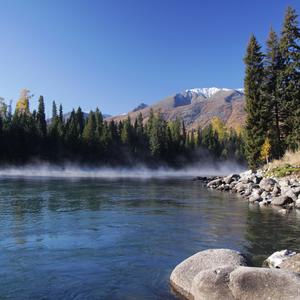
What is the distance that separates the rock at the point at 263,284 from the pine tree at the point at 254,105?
41.2 meters

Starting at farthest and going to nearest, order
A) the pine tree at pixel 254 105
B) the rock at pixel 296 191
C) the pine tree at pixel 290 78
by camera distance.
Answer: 1. the pine tree at pixel 254 105
2. the pine tree at pixel 290 78
3. the rock at pixel 296 191

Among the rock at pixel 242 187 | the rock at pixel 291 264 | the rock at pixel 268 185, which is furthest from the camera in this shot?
the rock at pixel 242 187

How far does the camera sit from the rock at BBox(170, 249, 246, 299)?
367 inches

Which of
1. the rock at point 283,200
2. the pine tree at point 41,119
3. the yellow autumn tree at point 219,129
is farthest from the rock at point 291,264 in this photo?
the yellow autumn tree at point 219,129

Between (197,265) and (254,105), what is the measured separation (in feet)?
135

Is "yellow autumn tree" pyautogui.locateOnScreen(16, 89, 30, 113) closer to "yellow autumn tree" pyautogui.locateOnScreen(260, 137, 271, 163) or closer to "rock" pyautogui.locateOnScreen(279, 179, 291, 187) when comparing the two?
"yellow autumn tree" pyautogui.locateOnScreen(260, 137, 271, 163)

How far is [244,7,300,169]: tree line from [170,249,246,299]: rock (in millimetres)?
34485

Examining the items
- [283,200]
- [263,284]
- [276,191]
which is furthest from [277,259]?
[276,191]

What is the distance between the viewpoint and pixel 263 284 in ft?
25.1

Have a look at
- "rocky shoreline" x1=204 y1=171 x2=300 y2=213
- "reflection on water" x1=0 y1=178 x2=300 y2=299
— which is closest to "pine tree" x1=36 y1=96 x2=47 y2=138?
"rocky shoreline" x1=204 y1=171 x2=300 y2=213

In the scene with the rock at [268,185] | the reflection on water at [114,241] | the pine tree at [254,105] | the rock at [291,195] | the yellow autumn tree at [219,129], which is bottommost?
the reflection on water at [114,241]

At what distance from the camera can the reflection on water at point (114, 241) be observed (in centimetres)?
965

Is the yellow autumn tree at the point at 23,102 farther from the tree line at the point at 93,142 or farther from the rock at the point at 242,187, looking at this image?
the rock at the point at 242,187

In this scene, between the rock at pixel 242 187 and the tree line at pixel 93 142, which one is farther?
the tree line at pixel 93 142
